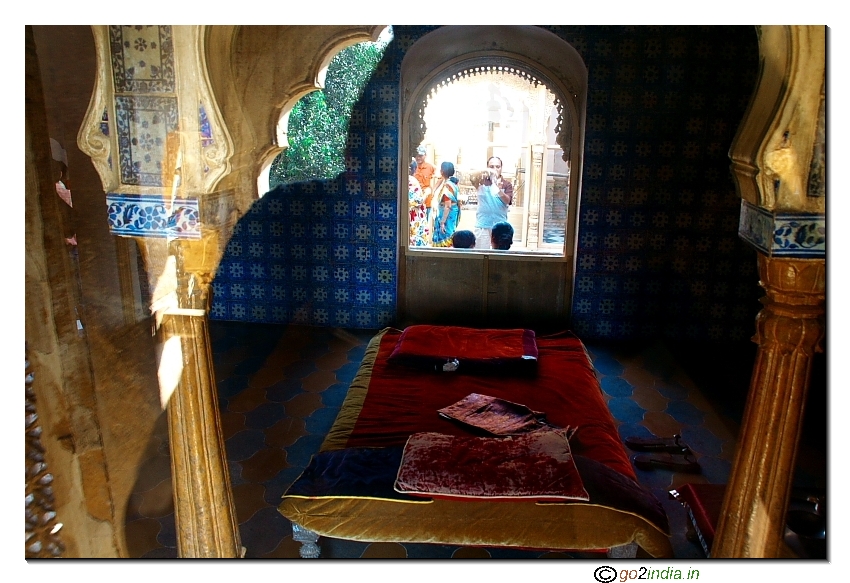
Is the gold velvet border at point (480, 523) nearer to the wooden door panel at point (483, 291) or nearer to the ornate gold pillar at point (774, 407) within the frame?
the ornate gold pillar at point (774, 407)

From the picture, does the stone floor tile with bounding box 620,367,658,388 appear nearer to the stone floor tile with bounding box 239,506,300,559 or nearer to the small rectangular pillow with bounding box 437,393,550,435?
the small rectangular pillow with bounding box 437,393,550,435

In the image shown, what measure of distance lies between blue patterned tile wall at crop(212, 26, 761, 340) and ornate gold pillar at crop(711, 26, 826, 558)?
13.1ft

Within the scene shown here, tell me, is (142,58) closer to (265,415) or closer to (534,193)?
(265,415)

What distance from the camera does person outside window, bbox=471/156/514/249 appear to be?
7422 mm

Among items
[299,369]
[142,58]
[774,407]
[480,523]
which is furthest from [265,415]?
[774,407]

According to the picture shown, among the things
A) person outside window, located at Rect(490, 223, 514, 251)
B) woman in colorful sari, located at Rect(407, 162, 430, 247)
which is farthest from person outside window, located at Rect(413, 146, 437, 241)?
person outside window, located at Rect(490, 223, 514, 251)

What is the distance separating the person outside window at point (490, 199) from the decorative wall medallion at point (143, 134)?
501cm

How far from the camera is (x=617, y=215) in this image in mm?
6684

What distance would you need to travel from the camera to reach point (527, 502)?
3.42 meters

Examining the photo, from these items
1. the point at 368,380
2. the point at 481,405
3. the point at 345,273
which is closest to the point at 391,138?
the point at 345,273

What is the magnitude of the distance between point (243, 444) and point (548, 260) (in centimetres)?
346

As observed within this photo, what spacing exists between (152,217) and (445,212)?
4906 millimetres

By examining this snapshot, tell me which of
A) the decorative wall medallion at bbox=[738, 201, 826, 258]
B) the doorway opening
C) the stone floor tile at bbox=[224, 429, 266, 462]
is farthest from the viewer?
the doorway opening

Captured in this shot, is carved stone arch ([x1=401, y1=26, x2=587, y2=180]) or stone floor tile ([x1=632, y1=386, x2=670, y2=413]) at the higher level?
carved stone arch ([x1=401, y1=26, x2=587, y2=180])
